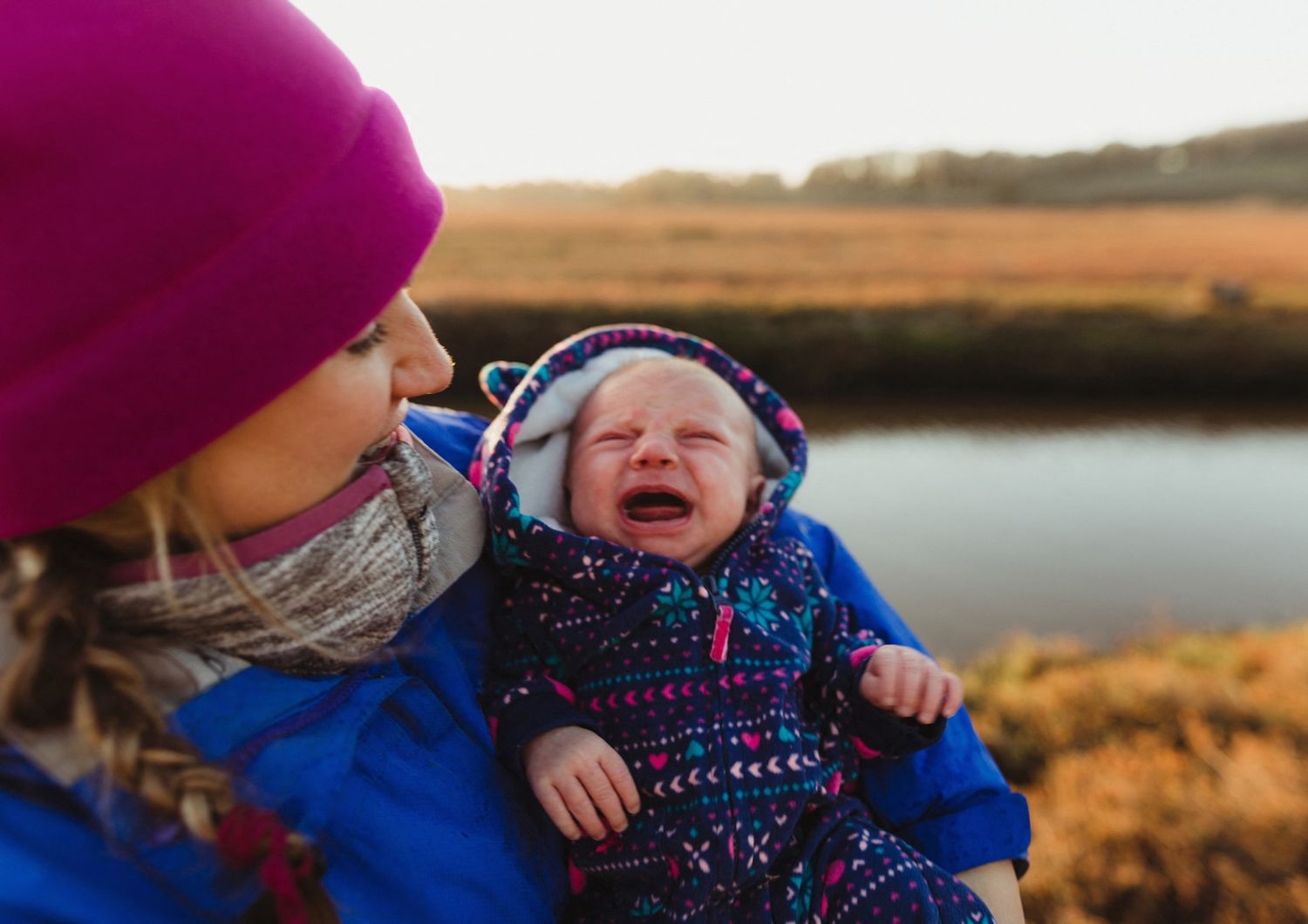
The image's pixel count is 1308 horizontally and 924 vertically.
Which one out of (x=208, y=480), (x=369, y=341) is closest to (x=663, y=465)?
(x=369, y=341)

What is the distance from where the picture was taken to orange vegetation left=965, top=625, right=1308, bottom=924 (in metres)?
2.11

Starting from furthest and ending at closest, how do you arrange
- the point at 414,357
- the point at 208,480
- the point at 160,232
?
the point at 414,357 → the point at 208,480 → the point at 160,232

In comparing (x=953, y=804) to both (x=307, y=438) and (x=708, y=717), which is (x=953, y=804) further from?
(x=307, y=438)

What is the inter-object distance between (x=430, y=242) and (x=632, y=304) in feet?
26.0

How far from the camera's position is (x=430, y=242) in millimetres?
1024

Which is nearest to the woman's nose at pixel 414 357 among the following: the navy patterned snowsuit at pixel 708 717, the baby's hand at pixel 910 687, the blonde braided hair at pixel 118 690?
the blonde braided hair at pixel 118 690

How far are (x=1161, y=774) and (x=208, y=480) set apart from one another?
104 inches

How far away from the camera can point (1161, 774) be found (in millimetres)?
2525

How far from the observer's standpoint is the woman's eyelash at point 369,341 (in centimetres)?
95

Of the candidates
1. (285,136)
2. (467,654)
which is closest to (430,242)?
(285,136)

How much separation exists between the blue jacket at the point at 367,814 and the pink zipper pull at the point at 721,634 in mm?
331

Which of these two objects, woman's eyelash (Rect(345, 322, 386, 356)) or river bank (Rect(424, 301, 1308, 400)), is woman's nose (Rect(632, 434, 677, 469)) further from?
river bank (Rect(424, 301, 1308, 400))

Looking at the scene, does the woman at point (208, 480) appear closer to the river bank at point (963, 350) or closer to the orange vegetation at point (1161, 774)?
the orange vegetation at point (1161, 774)

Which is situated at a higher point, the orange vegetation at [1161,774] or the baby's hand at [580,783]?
the baby's hand at [580,783]
